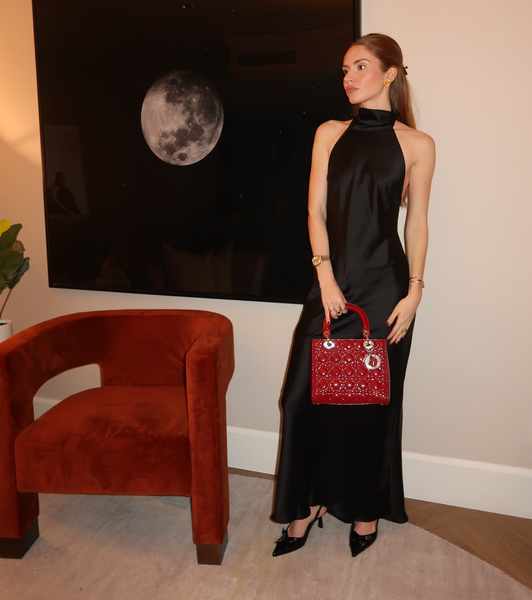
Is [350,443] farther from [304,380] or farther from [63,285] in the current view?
[63,285]

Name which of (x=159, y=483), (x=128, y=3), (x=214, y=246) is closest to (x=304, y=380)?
(x=159, y=483)

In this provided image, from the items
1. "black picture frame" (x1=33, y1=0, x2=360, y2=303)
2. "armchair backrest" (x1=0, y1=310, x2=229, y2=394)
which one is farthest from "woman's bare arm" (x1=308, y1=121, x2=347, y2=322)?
"armchair backrest" (x1=0, y1=310, x2=229, y2=394)

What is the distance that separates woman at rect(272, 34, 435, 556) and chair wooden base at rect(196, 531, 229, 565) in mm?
226

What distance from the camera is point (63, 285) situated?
2.98 meters

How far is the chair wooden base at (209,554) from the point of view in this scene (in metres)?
2.04

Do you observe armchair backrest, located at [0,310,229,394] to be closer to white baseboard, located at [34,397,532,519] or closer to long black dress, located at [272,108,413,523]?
long black dress, located at [272,108,413,523]

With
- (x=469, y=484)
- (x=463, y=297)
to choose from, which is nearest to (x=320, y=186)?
(x=463, y=297)

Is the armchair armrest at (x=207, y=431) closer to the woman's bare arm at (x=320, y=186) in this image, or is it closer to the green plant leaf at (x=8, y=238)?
the woman's bare arm at (x=320, y=186)

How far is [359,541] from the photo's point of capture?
2152 mm

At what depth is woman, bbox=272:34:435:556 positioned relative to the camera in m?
1.92

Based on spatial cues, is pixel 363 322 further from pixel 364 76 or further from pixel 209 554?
pixel 209 554

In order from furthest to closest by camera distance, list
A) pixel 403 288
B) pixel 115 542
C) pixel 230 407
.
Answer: pixel 230 407, pixel 115 542, pixel 403 288

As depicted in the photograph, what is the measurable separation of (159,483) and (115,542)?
1.38ft

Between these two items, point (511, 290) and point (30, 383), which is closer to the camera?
point (30, 383)
